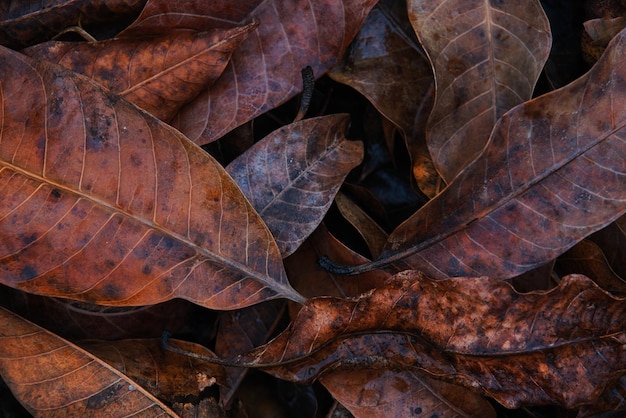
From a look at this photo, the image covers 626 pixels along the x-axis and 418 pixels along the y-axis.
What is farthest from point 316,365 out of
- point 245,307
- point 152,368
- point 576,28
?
point 576,28

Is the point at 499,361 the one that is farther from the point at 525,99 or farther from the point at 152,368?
the point at 152,368

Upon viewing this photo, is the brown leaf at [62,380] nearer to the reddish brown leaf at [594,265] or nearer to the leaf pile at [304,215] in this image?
the leaf pile at [304,215]

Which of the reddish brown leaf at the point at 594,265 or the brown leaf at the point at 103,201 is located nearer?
the brown leaf at the point at 103,201

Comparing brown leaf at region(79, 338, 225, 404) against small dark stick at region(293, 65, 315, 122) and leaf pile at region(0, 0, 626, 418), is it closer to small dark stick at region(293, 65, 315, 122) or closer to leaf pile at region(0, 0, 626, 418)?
leaf pile at region(0, 0, 626, 418)

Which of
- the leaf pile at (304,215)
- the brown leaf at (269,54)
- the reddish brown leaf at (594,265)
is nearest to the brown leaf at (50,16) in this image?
the leaf pile at (304,215)

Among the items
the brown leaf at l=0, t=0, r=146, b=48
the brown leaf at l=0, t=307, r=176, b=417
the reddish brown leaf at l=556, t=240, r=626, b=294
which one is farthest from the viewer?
the brown leaf at l=0, t=0, r=146, b=48

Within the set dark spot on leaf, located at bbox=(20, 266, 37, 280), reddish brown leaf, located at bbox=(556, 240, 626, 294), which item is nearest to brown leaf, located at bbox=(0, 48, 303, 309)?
dark spot on leaf, located at bbox=(20, 266, 37, 280)

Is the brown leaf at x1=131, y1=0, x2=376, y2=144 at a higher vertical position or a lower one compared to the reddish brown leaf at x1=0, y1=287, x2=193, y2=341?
higher

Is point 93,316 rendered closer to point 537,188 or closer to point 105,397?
point 105,397
